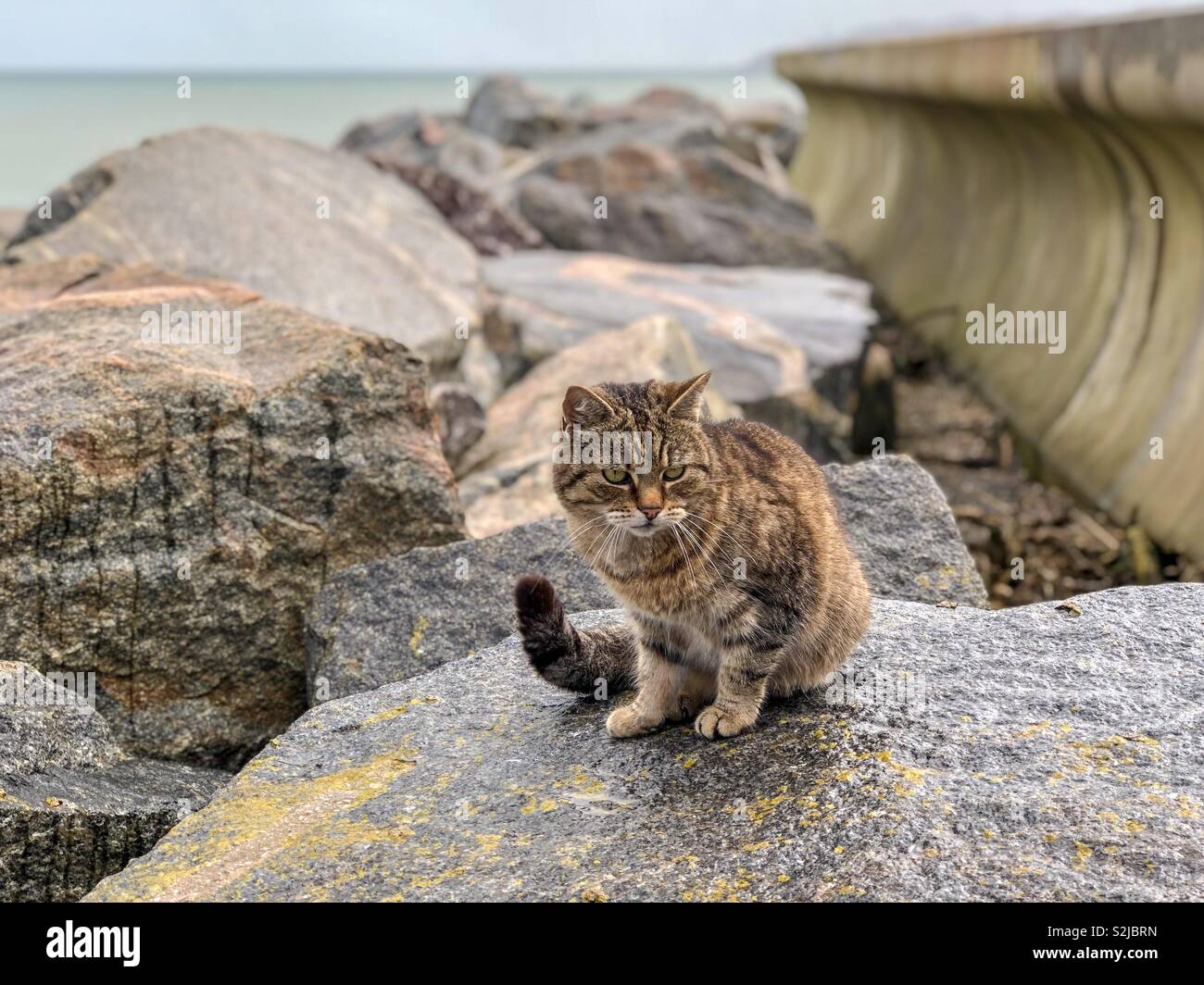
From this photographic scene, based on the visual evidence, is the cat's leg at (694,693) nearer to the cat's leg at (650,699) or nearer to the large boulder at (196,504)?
the cat's leg at (650,699)

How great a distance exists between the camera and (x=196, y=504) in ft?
15.7

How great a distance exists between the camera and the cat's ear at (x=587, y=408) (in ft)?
12.0

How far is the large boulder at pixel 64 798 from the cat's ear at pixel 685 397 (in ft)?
5.92

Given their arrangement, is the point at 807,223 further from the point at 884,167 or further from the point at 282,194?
the point at 282,194

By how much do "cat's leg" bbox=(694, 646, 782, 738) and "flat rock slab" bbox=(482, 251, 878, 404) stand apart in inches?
185

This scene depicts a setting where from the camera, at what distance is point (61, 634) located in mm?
4578

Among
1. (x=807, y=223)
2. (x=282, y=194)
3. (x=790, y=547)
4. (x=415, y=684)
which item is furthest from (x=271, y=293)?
(x=807, y=223)

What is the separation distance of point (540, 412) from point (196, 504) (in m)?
2.96

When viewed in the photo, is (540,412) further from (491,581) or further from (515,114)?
(515,114)

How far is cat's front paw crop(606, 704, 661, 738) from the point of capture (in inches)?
146

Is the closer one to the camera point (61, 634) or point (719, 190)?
point (61, 634)

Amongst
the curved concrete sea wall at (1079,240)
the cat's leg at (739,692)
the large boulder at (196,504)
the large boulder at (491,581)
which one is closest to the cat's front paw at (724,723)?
the cat's leg at (739,692)

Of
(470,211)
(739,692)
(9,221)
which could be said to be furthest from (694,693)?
(9,221)
